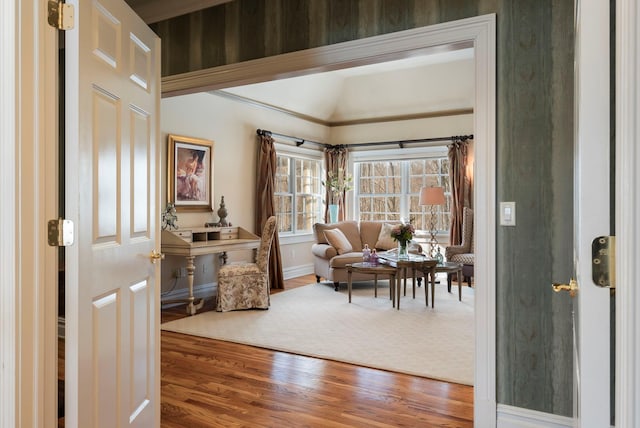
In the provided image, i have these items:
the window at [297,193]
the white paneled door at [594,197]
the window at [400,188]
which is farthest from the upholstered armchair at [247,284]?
the white paneled door at [594,197]

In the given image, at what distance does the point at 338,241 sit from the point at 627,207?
5.97 metres

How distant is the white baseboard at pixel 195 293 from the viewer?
5.59 meters

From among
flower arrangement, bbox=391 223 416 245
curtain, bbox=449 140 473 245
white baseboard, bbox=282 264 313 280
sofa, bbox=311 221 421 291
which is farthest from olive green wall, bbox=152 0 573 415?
white baseboard, bbox=282 264 313 280

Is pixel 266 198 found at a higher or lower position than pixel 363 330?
higher

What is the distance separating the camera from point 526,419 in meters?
2.29

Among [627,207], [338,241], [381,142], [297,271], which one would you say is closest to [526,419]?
[627,207]

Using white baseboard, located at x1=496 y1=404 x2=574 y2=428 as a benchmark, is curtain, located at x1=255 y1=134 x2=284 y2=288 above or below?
above

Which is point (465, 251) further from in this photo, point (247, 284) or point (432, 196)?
point (247, 284)

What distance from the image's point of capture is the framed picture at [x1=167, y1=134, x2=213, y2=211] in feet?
18.3

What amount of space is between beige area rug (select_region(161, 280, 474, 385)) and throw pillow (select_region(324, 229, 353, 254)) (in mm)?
788

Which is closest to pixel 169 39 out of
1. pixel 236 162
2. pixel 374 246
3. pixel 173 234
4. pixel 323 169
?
pixel 173 234

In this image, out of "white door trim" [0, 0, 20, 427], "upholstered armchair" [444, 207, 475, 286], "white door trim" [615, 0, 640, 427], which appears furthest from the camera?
"upholstered armchair" [444, 207, 475, 286]

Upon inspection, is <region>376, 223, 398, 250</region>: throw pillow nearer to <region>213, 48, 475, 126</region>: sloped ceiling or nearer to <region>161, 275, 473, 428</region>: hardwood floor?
<region>213, 48, 475, 126</region>: sloped ceiling

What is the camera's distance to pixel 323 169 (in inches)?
338
